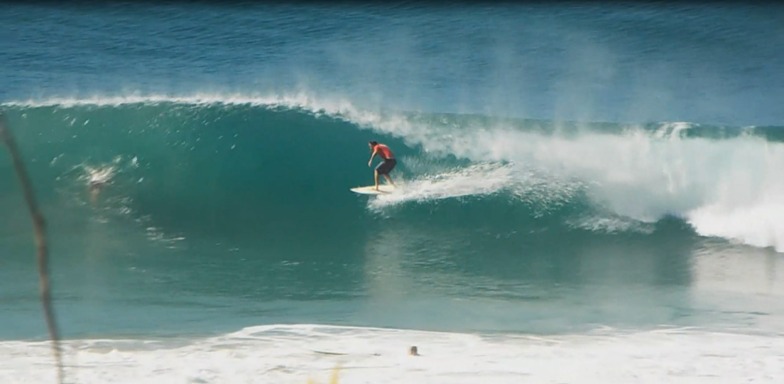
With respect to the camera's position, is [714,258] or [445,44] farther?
[445,44]

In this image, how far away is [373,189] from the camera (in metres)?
7.34

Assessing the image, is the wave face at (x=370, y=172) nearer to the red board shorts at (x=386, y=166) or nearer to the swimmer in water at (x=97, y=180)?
the swimmer in water at (x=97, y=180)

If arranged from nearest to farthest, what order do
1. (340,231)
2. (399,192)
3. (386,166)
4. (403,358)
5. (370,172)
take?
(403,358) → (340,231) → (399,192) → (386,166) → (370,172)

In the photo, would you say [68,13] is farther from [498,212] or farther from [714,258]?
[714,258]

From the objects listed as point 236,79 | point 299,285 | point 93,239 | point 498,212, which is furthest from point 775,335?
point 236,79

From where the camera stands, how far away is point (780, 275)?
18.7 feet

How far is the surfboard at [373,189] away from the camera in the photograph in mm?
7245

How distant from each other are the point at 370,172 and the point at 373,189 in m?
0.38

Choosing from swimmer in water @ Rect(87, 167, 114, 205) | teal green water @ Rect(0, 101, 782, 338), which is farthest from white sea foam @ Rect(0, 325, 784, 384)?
swimmer in water @ Rect(87, 167, 114, 205)

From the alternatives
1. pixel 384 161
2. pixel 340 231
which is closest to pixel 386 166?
pixel 384 161

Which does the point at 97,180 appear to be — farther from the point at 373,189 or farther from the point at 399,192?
the point at 399,192

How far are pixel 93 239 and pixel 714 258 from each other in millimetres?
4105

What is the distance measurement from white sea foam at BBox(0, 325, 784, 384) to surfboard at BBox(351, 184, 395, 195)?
3.03 metres

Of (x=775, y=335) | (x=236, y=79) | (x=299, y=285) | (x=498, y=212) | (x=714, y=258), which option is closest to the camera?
(x=775, y=335)
